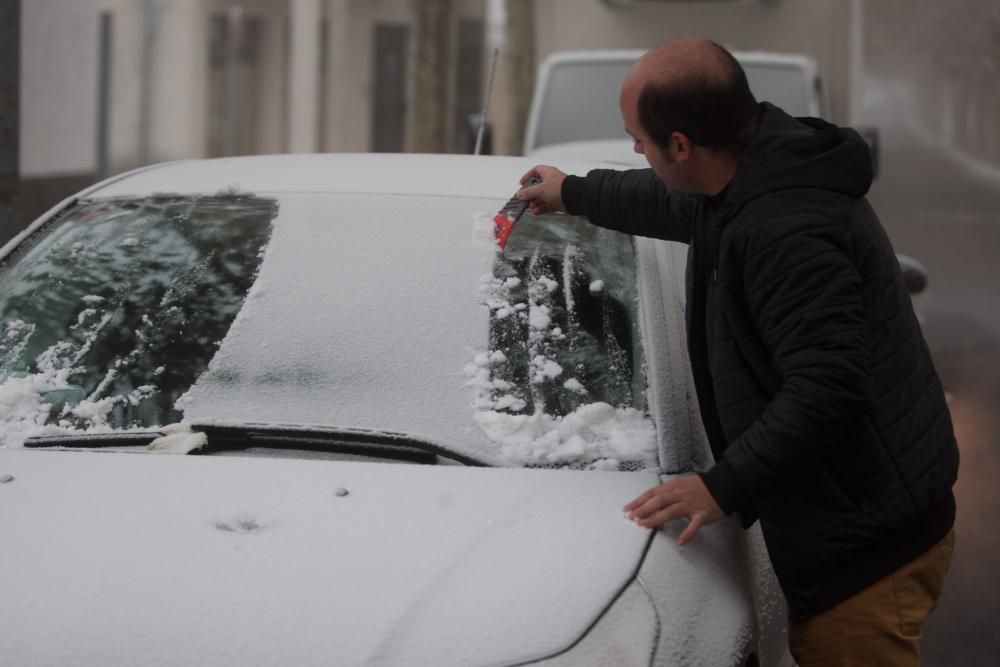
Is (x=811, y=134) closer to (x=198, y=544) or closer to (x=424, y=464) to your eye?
(x=424, y=464)

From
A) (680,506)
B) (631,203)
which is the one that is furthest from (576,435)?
(631,203)

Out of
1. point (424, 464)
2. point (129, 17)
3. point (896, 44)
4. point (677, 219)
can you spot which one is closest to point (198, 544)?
point (424, 464)

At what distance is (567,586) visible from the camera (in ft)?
8.00

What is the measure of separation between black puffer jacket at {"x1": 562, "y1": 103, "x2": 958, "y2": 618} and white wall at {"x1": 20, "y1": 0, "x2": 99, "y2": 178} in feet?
42.0

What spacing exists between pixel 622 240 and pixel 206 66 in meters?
22.9

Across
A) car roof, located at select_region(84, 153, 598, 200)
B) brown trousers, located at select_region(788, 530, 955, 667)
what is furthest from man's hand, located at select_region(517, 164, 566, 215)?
brown trousers, located at select_region(788, 530, 955, 667)

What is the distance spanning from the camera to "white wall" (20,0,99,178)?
15.4 m

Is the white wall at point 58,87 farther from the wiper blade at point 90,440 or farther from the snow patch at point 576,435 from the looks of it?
the snow patch at point 576,435

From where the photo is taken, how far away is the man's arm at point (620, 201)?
3.11m

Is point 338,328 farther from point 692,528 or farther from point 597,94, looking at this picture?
point 597,94

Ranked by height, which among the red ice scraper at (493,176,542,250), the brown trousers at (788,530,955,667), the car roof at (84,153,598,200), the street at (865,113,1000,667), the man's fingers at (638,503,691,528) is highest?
the car roof at (84,153,598,200)

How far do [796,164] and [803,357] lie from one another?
1.10 ft

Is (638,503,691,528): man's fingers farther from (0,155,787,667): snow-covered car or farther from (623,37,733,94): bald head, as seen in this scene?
(623,37,733,94): bald head

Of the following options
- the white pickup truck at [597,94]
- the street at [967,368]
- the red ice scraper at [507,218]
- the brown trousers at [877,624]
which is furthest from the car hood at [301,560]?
the white pickup truck at [597,94]
